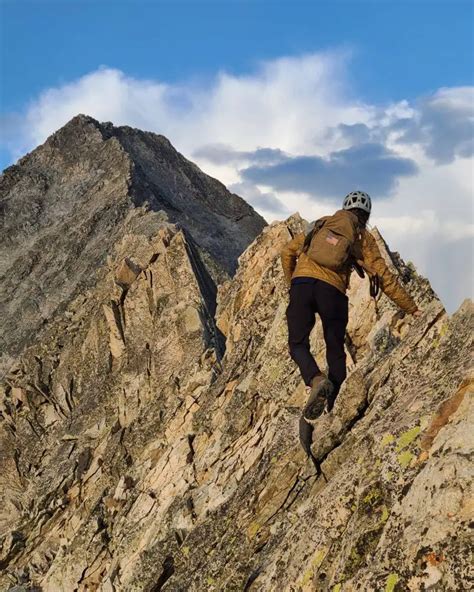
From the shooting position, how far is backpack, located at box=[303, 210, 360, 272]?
11.2 metres

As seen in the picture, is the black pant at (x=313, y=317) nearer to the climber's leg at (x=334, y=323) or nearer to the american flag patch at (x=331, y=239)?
the climber's leg at (x=334, y=323)

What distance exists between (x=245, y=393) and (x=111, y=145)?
44.9 metres

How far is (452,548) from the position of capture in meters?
7.73

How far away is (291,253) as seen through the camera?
39.3 ft

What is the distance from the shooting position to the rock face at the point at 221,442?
9.02m

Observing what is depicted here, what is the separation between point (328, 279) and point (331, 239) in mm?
584

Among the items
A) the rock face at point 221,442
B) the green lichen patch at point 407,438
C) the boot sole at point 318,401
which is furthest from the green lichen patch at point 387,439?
the boot sole at point 318,401

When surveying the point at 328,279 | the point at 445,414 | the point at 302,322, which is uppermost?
the point at 328,279

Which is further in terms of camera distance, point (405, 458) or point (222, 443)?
point (222, 443)

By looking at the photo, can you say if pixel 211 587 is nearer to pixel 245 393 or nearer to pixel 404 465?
pixel 404 465

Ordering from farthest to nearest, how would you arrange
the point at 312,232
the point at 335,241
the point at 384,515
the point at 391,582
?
the point at 312,232
the point at 335,241
the point at 384,515
the point at 391,582

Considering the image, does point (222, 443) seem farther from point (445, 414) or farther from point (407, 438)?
point (445, 414)

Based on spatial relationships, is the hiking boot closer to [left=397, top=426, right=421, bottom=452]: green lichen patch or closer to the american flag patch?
[left=397, top=426, right=421, bottom=452]: green lichen patch

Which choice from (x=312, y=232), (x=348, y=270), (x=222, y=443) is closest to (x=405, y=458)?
(x=348, y=270)
